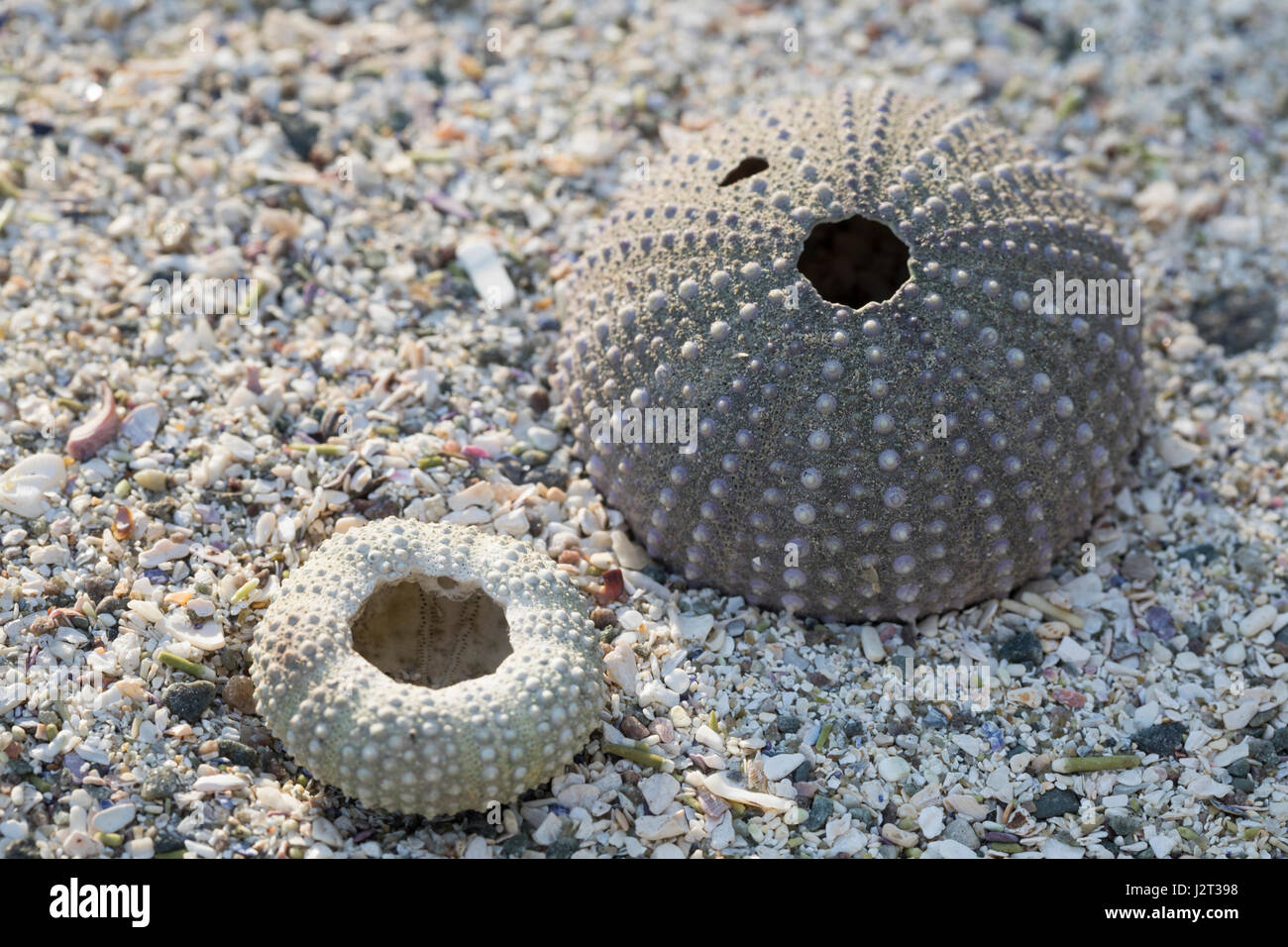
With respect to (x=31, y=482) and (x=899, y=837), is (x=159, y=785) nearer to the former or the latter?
(x=31, y=482)

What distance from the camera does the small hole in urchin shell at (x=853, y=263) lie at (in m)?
5.24

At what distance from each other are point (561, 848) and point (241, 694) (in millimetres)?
1189

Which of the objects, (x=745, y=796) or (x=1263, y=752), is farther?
(x=1263, y=752)

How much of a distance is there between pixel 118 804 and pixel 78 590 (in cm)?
89

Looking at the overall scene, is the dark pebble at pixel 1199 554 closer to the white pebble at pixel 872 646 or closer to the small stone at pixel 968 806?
the white pebble at pixel 872 646

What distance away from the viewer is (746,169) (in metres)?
4.97

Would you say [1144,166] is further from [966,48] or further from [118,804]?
[118,804]

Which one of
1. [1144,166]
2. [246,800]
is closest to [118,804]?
[246,800]

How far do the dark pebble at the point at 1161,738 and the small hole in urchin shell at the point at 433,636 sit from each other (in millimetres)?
2242

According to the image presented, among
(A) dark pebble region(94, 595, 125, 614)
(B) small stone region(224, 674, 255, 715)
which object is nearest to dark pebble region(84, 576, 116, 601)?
(A) dark pebble region(94, 595, 125, 614)

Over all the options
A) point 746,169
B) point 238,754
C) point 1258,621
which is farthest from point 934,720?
point 238,754

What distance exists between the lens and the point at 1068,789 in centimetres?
436

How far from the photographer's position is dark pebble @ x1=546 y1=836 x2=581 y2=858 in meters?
4.01

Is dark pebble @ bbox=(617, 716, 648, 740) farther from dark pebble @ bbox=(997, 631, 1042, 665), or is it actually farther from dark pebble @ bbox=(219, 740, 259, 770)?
dark pebble @ bbox=(997, 631, 1042, 665)
